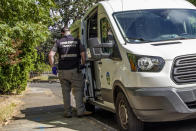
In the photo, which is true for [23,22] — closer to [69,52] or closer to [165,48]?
[69,52]

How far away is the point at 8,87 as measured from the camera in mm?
14523

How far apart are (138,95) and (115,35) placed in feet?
4.04

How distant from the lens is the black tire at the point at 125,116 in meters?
5.22

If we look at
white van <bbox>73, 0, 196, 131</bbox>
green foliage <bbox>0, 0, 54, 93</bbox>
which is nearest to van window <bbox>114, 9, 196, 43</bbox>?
white van <bbox>73, 0, 196, 131</bbox>

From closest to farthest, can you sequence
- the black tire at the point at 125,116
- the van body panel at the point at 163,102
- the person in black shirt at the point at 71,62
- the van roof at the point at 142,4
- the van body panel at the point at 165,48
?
the van body panel at the point at 163,102 < the van body panel at the point at 165,48 < the black tire at the point at 125,116 < the van roof at the point at 142,4 < the person in black shirt at the point at 71,62

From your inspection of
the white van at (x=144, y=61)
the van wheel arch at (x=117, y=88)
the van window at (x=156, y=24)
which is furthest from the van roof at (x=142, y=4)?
the van wheel arch at (x=117, y=88)

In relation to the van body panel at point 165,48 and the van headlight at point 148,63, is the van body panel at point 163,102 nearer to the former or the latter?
the van headlight at point 148,63

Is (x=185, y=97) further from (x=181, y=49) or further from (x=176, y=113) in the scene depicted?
(x=181, y=49)

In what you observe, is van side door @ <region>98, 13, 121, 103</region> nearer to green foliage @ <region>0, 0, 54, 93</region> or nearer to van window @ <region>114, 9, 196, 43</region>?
van window @ <region>114, 9, 196, 43</region>

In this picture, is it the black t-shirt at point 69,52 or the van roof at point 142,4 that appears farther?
the black t-shirt at point 69,52

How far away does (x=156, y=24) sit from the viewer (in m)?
5.85

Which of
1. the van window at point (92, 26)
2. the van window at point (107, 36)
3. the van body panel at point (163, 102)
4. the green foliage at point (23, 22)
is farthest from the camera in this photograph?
the green foliage at point (23, 22)

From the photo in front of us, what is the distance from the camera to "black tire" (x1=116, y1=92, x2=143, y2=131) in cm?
522

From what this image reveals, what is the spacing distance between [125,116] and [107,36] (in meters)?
1.55
